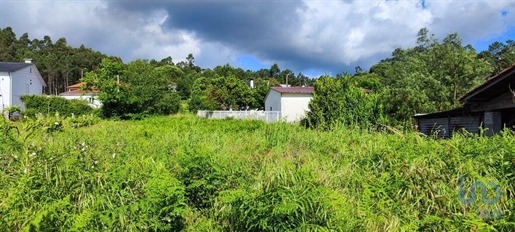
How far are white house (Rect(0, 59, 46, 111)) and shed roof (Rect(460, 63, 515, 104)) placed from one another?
31.0m

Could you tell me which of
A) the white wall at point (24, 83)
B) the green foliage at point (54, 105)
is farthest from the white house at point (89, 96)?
the white wall at point (24, 83)

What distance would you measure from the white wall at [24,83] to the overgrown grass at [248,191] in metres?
31.8

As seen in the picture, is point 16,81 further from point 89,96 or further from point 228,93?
point 228,93

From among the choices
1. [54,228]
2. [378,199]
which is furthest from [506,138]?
[54,228]

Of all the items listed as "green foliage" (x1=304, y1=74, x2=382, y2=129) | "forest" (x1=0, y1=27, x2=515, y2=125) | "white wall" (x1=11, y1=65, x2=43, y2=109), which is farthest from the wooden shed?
"white wall" (x1=11, y1=65, x2=43, y2=109)

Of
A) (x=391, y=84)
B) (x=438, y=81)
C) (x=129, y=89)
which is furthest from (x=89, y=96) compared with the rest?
(x=438, y=81)

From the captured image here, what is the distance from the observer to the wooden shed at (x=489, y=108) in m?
6.28

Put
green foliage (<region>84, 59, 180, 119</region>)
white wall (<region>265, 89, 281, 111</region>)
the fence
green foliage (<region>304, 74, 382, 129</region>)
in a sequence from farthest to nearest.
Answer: white wall (<region>265, 89, 281, 111</region>) < the fence < green foliage (<region>84, 59, 180, 119</region>) < green foliage (<region>304, 74, 382, 129</region>)

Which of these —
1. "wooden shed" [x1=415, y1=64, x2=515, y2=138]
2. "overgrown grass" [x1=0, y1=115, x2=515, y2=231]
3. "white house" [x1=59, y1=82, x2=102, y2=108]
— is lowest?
"overgrown grass" [x1=0, y1=115, x2=515, y2=231]

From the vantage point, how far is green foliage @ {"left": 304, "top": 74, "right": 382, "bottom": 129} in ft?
44.8

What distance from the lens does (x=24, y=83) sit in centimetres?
3347

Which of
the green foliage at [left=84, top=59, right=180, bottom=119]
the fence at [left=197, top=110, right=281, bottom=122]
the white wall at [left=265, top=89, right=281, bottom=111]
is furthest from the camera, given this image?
the white wall at [left=265, top=89, right=281, bottom=111]

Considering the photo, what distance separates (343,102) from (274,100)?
16.6m

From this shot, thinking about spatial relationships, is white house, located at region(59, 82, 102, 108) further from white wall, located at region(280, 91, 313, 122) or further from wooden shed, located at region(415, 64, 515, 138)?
wooden shed, located at region(415, 64, 515, 138)
